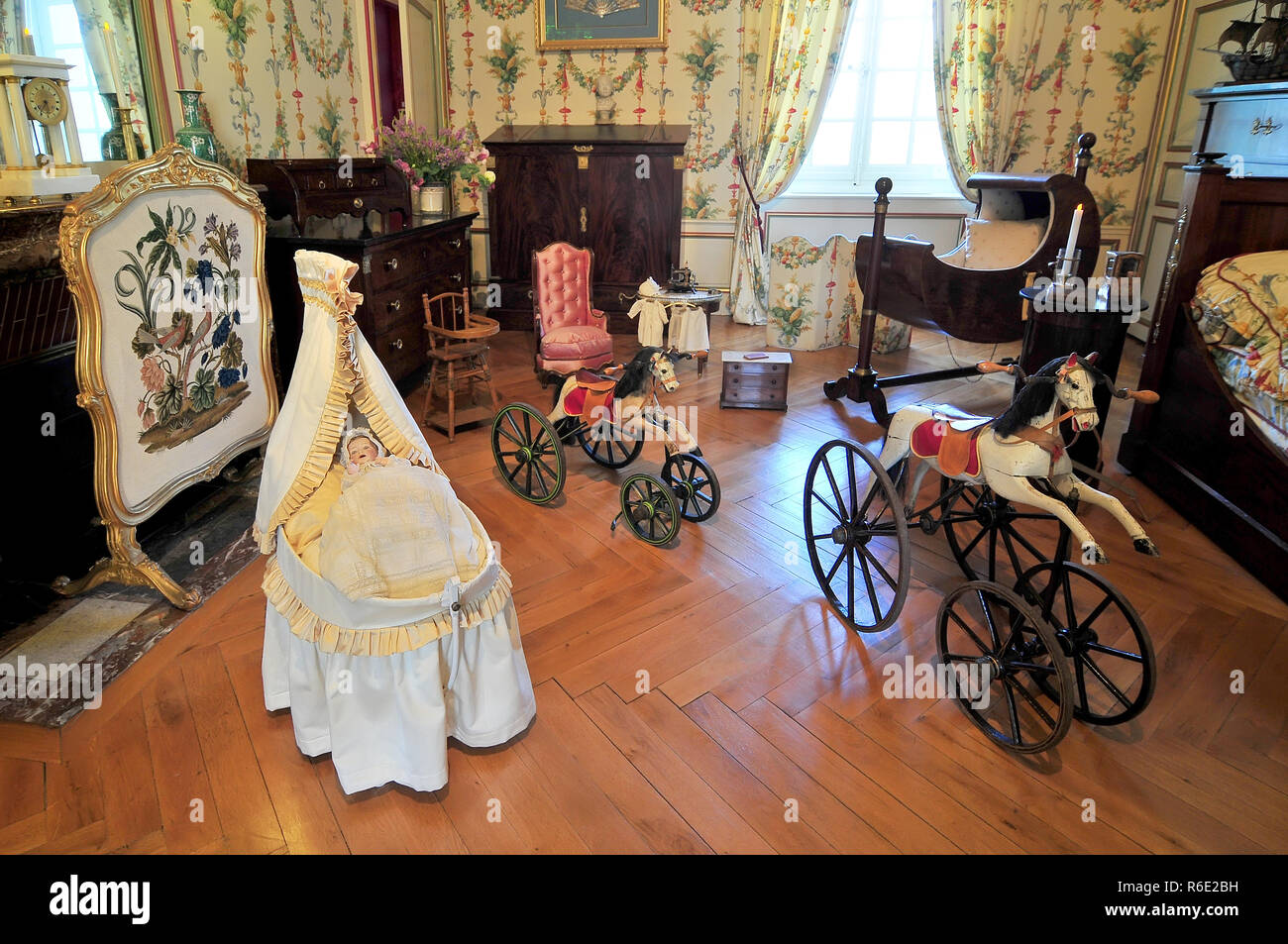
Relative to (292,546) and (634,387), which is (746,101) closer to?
(634,387)

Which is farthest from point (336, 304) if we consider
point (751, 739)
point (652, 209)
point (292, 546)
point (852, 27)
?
point (852, 27)

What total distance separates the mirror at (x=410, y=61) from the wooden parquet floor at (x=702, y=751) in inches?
170

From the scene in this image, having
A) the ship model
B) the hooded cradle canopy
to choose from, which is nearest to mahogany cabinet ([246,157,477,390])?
the hooded cradle canopy

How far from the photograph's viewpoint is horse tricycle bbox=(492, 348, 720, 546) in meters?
3.35

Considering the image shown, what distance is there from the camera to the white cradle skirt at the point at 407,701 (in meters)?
2.04

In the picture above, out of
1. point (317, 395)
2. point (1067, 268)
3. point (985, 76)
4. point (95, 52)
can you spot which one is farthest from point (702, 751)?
point (985, 76)

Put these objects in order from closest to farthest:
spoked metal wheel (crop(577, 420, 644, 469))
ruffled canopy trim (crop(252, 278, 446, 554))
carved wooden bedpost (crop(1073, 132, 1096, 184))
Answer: ruffled canopy trim (crop(252, 278, 446, 554)), spoked metal wheel (crop(577, 420, 644, 469)), carved wooden bedpost (crop(1073, 132, 1096, 184))

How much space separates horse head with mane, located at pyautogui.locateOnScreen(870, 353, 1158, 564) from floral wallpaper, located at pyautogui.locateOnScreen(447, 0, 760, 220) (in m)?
5.05

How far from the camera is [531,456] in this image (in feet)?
12.2

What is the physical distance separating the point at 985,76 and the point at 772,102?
172 cm

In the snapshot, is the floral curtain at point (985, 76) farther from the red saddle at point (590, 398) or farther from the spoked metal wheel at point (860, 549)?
the red saddle at point (590, 398)

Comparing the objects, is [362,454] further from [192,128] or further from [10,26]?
[192,128]

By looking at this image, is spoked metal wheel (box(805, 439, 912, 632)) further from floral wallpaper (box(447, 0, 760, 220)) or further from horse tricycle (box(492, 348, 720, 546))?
floral wallpaper (box(447, 0, 760, 220))

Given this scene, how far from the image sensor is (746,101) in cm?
681
